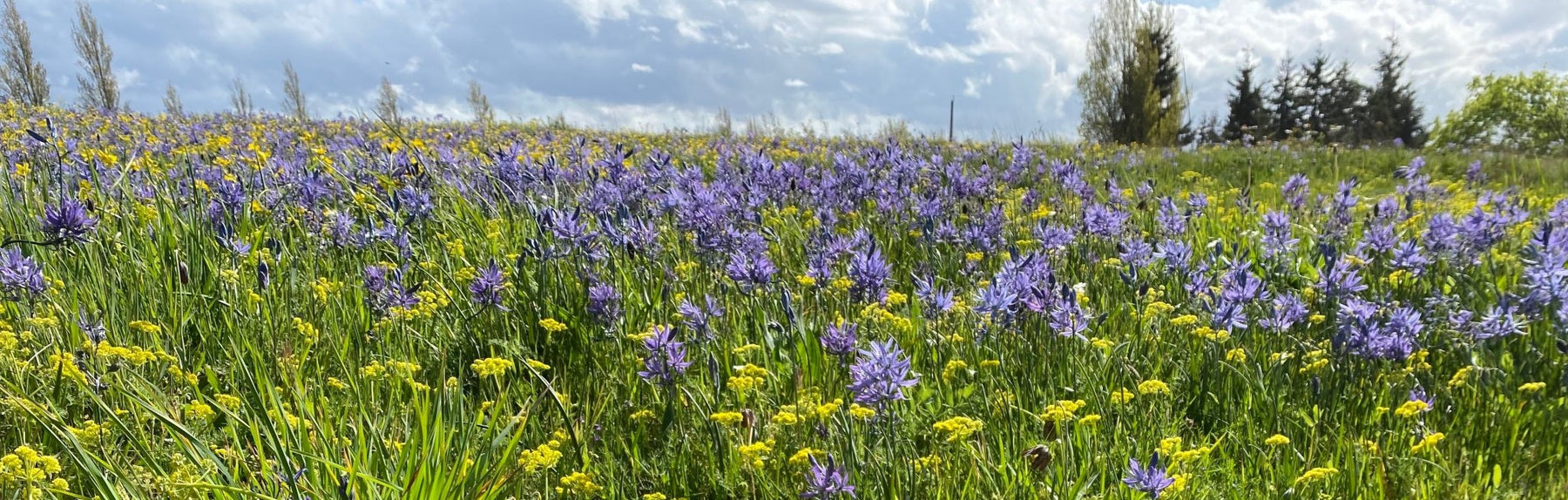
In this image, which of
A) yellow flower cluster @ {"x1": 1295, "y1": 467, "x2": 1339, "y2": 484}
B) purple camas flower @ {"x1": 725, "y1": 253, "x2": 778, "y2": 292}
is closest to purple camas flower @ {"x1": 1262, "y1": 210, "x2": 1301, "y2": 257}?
yellow flower cluster @ {"x1": 1295, "y1": 467, "x2": 1339, "y2": 484}

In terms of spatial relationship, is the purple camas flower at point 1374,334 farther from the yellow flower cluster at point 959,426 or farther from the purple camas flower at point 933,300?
the yellow flower cluster at point 959,426

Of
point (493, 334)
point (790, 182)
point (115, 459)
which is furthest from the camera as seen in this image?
point (790, 182)

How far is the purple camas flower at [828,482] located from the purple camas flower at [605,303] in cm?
103

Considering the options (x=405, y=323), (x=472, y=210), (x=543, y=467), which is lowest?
(x=543, y=467)

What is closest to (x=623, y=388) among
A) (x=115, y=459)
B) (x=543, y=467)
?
(x=543, y=467)

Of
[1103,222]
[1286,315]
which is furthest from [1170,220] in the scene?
[1286,315]

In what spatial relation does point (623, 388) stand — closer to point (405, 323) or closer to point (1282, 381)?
point (405, 323)

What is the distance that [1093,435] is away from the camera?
85.4 inches

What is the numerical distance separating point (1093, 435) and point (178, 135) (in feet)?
28.9

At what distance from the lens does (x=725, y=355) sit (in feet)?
9.02

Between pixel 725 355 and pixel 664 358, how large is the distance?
21.4 inches

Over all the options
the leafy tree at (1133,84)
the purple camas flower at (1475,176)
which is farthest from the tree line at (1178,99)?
the purple camas flower at (1475,176)

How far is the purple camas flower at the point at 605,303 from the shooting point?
2617 mm

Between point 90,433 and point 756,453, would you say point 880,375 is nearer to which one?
point 756,453
